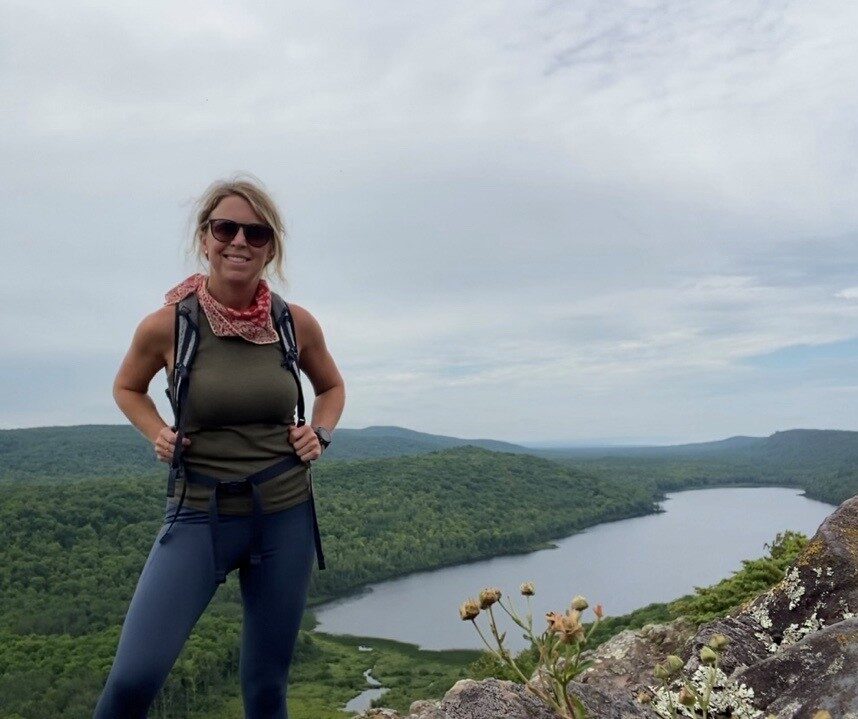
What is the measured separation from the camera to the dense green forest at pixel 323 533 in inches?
1969

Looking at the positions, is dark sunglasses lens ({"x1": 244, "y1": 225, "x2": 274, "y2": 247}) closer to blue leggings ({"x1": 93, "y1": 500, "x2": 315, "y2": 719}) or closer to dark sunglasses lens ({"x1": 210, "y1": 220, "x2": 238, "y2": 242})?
dark sunglasses lens ({"x1": 210, "y1": 220, "x2": 238, "y2": 242})

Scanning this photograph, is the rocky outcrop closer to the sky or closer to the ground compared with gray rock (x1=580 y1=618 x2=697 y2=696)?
closer to the sky

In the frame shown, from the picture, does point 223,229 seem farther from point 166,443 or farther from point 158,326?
point 166,443

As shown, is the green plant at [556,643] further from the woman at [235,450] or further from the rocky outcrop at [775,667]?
the woman at [235,450]

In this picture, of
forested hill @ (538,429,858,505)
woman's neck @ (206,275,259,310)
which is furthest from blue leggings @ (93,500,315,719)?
forested hill @ (538,429,858,505)

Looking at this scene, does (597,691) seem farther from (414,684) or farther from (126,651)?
(414,684)

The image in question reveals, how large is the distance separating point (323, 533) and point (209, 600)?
92.2 meters

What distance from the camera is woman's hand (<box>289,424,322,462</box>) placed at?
98.7 inches

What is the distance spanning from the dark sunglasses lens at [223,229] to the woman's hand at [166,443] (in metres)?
0.68

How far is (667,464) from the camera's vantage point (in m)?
180

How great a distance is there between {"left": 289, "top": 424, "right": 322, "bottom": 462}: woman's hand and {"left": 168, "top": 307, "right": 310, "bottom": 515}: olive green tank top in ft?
0.14

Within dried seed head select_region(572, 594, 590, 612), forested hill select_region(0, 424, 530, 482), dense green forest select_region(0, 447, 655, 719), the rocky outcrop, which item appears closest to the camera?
dried seed head select_region(572, 594, 590, 612)

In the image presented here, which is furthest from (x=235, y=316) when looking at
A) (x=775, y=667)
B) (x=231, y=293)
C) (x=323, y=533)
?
(x=323, y=533)

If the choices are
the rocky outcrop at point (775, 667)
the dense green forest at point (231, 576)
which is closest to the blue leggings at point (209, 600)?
the rocky outcrop at point (775, 667)
